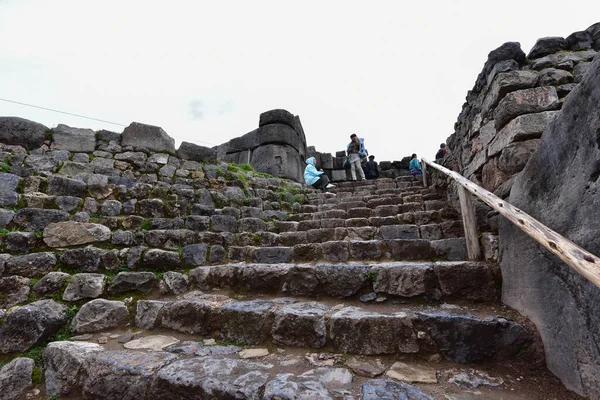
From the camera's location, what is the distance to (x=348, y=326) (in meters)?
1.70

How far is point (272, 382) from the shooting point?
1371 millimetres

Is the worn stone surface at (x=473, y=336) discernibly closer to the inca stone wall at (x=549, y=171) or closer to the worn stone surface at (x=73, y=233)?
the inca stone wall at (x=549, y=171)

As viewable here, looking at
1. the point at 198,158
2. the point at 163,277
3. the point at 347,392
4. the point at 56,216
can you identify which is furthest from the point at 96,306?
the point at 198,158

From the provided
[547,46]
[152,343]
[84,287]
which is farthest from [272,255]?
[547,46]

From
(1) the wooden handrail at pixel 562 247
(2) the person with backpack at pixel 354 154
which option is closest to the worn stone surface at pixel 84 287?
(1) the wooden handrail at pixel 562 247

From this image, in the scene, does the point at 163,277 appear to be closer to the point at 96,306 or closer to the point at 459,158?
the point at 96,306

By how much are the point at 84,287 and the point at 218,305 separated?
3.86 ft

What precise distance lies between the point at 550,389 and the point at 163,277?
2.80 metres

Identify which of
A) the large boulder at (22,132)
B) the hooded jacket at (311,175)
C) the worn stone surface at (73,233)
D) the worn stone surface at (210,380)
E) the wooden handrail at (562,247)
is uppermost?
the hooded jacket at (311,175)

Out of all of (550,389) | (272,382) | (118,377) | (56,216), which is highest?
(56,216)

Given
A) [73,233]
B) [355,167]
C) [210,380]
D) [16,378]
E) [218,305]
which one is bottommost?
[16,378]

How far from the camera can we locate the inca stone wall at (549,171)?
1161 millimetres

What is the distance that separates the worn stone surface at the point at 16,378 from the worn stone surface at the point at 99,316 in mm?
323

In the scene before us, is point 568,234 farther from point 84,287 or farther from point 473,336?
point 84,287
